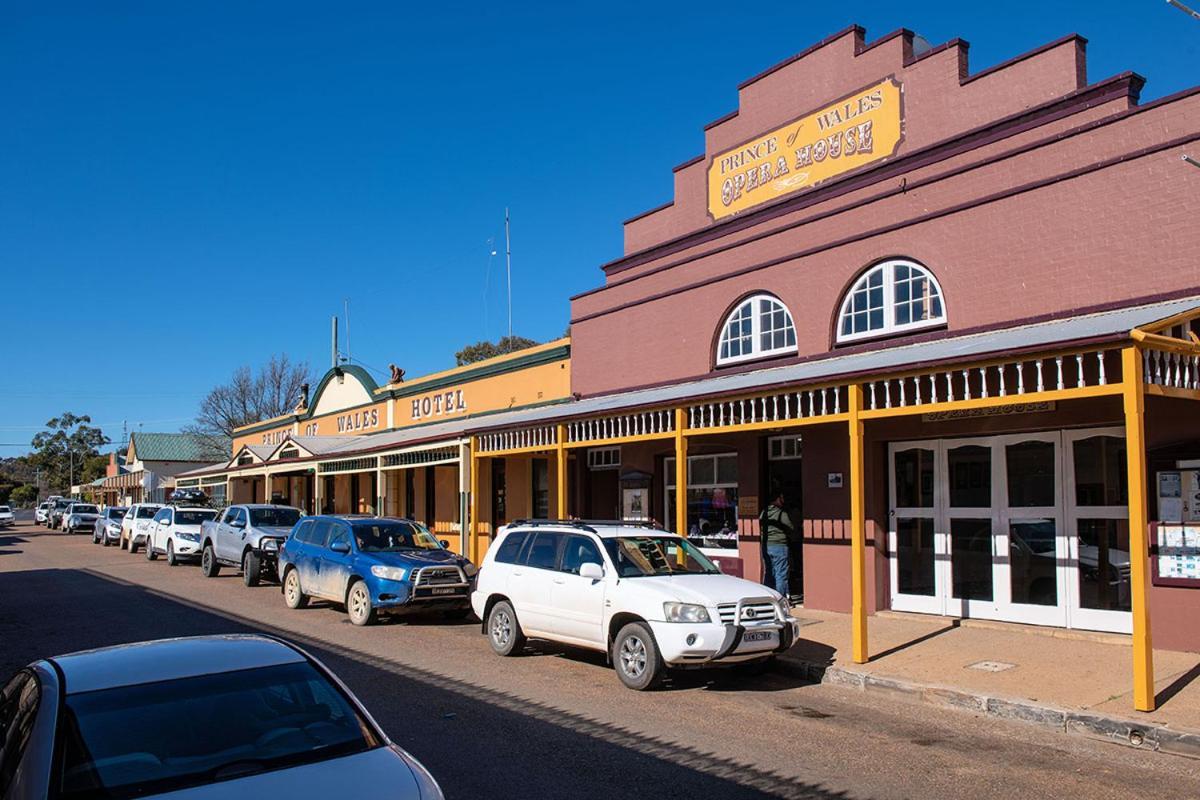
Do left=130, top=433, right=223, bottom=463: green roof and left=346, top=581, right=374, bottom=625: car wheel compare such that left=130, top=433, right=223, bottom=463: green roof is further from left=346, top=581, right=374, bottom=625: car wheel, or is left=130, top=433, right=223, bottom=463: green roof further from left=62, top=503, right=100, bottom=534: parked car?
left=346, top=581, right=374, bottom=625: car wheel

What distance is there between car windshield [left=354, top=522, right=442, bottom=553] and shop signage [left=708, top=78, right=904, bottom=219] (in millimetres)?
7686

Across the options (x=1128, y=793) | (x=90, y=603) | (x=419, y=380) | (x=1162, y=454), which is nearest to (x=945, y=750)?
(x=1128, y=793)

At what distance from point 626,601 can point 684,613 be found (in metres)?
0.73

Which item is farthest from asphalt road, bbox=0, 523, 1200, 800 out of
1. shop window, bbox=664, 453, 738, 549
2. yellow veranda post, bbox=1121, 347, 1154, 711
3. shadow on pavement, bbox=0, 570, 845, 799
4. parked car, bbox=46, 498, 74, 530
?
parked car, bbox=46, 498, 74, 530

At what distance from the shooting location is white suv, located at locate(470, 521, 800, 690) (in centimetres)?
960

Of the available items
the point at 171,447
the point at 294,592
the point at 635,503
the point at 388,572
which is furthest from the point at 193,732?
the point at 171,447

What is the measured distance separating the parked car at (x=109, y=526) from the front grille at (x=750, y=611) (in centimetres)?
3351

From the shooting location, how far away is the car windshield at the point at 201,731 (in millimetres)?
3707

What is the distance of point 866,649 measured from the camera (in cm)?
1052

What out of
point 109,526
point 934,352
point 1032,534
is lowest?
A: point 109,526

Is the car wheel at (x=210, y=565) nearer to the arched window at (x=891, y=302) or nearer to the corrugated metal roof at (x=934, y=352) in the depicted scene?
the corrugated metal roof at (x=934, y=352)

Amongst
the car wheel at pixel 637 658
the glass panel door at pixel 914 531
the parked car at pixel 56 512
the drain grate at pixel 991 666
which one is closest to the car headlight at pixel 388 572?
the car wheel at pixel 637 658

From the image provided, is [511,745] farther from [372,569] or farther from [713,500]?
[713,500]

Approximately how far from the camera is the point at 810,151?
15.8 metres
